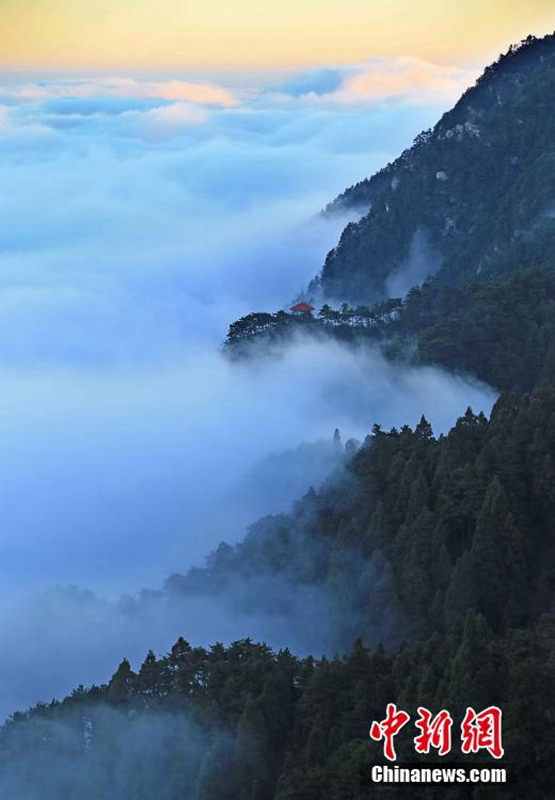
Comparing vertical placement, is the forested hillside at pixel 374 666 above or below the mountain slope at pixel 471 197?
below

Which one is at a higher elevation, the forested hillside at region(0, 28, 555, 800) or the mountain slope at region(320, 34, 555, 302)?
the mountain slope at region(320, 34, 555, 302)

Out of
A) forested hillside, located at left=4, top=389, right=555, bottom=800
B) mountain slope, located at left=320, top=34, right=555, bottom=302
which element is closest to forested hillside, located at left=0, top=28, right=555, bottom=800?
forested hillside, located at left=4, top=389, right=555, bottom=800

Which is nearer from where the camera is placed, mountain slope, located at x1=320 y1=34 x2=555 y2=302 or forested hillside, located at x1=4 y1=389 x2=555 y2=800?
forested hillside, located at x1=4 y1=389 x2=555 y2=800

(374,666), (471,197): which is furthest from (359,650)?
(471,197)

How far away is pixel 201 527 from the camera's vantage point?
67.1 m

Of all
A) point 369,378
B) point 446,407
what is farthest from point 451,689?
point 369,378

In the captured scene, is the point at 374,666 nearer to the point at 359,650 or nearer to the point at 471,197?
the point at 359,650

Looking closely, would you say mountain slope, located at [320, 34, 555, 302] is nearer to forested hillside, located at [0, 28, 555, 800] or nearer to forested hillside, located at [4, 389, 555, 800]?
forested hillside, located at [0, 28, 555, 800]

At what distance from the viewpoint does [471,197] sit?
328 feet

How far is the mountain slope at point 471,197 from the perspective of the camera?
89312 millimetres

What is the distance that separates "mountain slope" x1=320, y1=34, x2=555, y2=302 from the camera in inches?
3516

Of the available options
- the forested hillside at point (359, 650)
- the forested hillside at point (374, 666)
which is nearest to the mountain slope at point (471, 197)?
the forested hillside at point (359, 650)

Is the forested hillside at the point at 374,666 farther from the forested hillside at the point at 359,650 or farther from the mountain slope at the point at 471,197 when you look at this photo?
the mountain slope at the point at 471,197

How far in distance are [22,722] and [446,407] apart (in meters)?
33.6
